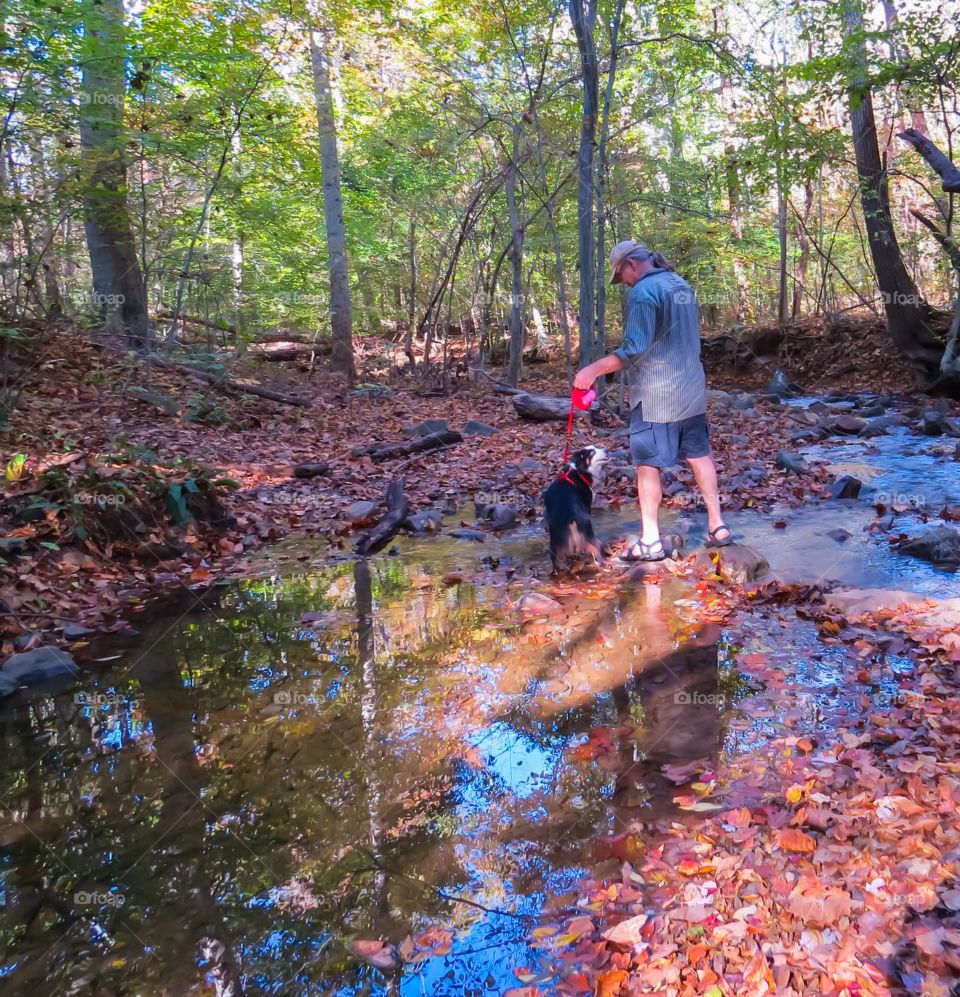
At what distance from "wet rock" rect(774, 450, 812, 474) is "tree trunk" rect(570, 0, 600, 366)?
4073 millimetres

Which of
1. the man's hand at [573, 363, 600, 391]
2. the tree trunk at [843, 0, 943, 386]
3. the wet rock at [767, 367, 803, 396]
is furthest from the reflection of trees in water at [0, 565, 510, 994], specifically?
the wet rock at [767, 367, 803, 396]

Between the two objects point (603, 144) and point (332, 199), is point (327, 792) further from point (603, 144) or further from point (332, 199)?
point (332, 199)

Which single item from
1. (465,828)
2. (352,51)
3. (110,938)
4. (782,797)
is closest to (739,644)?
(782,797)

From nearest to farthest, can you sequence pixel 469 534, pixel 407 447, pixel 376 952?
1. pixel 376 952
2. pixel 469 534
3. pixel 407 447

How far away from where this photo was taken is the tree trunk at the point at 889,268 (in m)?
13.8

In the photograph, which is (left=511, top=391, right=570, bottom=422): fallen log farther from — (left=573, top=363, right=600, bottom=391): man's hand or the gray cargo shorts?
(left=573, top=363, right=600, bottom=391): man's hand

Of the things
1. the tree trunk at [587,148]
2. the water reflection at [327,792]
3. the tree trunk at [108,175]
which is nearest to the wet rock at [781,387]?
the tree trunk at [587,148]

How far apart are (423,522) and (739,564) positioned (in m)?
3.14

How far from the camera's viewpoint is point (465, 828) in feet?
8.52

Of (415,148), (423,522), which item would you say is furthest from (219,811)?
(415,148)

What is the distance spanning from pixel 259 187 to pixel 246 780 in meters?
17.1

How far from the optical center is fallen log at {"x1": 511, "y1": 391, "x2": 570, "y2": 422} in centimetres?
1241

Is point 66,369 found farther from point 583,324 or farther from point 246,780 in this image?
point 246,780

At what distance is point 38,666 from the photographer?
13.0 ft
